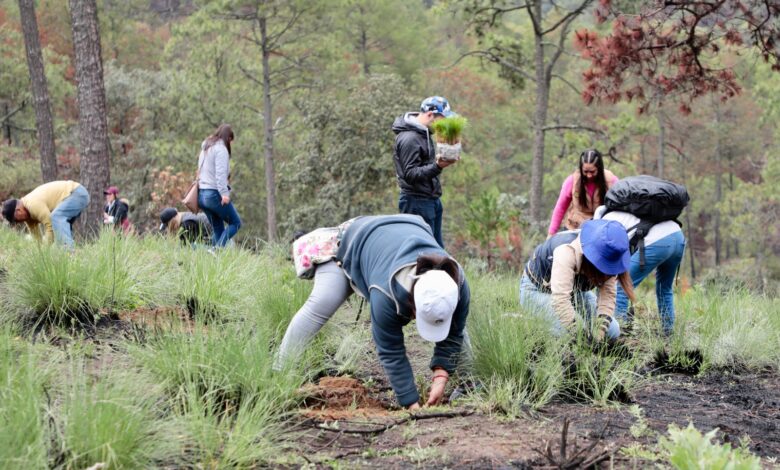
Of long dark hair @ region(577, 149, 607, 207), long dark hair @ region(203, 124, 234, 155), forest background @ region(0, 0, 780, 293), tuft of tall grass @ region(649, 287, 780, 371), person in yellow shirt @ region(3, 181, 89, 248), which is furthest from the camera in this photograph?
forest background @ region(0, 0, 780, 293)

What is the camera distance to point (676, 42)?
9445 millimetres

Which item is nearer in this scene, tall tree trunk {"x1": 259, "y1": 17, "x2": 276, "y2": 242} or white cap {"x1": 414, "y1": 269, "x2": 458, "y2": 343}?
white cap {"x1": 414, "y1": 269, "x2": 458, "y2": 343}

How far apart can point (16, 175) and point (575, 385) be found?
22.6 m

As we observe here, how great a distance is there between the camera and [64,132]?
1114 inches

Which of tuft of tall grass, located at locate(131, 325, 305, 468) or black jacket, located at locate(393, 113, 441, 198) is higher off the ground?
black jacket, located at locate(393, 113, 441, 198)

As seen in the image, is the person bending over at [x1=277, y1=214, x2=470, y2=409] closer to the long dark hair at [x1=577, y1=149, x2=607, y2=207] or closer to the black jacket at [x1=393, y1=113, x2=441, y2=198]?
the black jacket at [x1=393, y1=113, x2=441, y2=198]

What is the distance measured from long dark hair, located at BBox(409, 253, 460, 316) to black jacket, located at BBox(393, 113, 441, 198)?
2.78 meters

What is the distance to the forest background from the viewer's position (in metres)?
18.2

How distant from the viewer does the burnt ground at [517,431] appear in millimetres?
3535

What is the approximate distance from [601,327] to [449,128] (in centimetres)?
222

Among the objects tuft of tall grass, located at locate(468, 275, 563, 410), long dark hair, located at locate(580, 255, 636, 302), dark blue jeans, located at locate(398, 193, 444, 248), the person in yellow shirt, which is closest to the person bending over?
tuft of tall grass, located at locate(468, 275, 563, 410)

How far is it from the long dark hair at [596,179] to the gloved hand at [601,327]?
6.27 ft

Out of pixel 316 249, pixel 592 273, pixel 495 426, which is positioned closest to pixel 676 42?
pixel 592 273

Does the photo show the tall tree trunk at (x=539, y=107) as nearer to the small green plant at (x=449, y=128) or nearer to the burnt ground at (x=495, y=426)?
the small green plant at (x=449, y=128)
